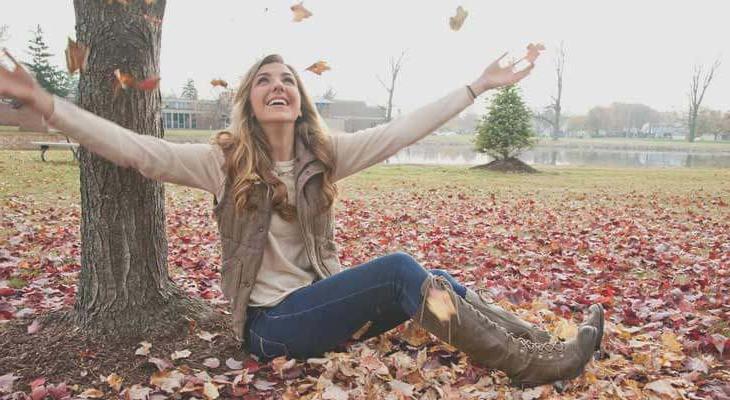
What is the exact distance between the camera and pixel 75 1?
2916 mm

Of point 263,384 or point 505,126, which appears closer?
point 263,384

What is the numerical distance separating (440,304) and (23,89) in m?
1.94

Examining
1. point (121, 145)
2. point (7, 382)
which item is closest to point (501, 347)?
point (121, 145)

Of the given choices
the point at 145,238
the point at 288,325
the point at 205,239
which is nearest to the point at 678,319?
the point at 288,325

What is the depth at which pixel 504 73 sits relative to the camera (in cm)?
284

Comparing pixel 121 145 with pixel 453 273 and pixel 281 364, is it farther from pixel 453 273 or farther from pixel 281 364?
pixel 453 273

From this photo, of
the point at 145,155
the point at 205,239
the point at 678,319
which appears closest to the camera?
the point at 145,155

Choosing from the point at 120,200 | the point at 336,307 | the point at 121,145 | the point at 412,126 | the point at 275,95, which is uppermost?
the point at 275,95

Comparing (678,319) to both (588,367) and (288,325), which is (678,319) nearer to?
(588,367)

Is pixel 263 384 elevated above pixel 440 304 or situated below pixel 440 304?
below

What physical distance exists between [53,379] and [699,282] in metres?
4.71

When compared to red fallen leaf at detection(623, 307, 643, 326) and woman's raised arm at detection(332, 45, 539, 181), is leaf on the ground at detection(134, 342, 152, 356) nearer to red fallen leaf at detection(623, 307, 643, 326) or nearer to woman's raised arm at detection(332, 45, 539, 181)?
woman's raised arm at detection(332, 45, 539, 181)

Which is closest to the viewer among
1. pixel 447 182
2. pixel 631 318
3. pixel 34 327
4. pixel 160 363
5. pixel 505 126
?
pixel 160 363

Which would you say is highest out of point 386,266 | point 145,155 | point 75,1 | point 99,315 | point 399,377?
point 75,1
